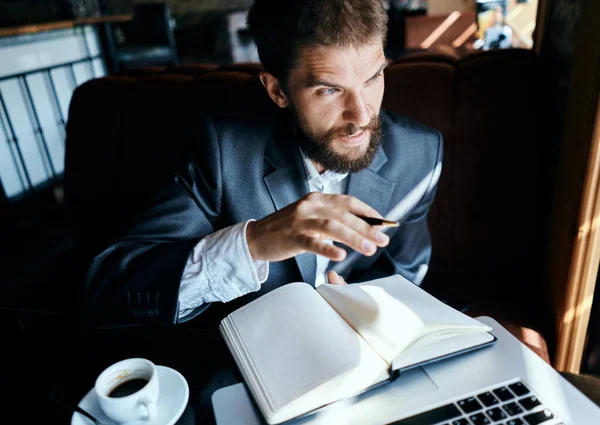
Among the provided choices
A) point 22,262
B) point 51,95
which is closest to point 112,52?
point 51,95

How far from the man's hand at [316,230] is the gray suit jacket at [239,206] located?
186 mm

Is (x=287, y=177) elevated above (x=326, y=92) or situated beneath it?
situated beneath

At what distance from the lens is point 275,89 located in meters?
1.24

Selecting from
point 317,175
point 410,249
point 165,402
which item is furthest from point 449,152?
point 165,402

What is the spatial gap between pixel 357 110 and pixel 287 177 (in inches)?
10.1

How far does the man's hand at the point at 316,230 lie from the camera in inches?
28.7

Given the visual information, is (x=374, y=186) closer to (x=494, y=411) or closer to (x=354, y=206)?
(x=354, y=206)

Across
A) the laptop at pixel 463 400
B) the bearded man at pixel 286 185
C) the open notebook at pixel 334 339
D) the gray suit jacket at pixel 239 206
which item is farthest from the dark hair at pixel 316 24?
the laptop at pixel 463 400

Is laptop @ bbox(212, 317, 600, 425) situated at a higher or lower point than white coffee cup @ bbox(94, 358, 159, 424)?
lower

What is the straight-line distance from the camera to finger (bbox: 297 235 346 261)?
0.73m

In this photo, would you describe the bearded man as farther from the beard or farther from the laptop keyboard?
the laptop keyboard

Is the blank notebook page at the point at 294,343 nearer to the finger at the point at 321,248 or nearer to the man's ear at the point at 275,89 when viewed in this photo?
the finger at the point at 321,248

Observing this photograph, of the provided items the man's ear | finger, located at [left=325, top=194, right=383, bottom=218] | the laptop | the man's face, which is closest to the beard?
the man's face

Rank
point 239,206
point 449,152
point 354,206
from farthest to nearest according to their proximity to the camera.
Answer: point 449,152
point 239,206
point 354,206
